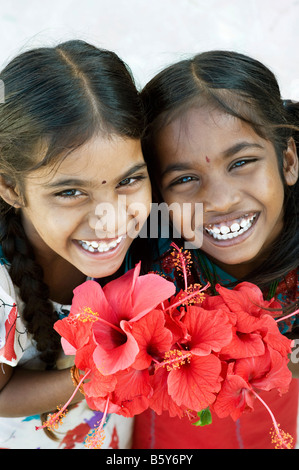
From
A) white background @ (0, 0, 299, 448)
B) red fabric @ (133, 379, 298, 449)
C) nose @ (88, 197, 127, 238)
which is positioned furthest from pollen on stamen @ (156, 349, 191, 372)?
white background @ (0, 0, 299, 448)

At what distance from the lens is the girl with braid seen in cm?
91

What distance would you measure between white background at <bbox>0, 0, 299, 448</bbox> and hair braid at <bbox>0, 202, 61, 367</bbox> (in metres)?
1.08

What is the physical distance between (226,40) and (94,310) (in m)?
1.53

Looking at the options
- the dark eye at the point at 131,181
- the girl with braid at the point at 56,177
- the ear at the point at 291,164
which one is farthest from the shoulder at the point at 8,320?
the ear at the point at 291,164

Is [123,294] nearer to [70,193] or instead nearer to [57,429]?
[70,193]

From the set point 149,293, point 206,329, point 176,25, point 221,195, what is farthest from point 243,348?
point 176,25

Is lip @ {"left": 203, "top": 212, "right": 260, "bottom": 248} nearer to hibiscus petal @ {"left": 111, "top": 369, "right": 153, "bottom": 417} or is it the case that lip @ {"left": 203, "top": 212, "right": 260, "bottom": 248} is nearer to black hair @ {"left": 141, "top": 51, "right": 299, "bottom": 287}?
black hair @ {"left": 141, "top": 51, "right": 299, "bottom": 287}

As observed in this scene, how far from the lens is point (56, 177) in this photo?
35.7 inches

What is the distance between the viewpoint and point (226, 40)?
78.7 inches

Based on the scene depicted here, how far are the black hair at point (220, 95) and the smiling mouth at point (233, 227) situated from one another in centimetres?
13

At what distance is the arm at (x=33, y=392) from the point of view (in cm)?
113

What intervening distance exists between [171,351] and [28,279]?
1.60ft
